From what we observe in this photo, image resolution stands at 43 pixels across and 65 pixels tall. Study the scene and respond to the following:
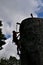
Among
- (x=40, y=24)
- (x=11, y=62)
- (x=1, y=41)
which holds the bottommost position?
(x=11, y=62)

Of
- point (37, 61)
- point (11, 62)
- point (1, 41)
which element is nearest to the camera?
point (37, 61)

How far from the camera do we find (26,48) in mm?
9883

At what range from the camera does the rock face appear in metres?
9.54

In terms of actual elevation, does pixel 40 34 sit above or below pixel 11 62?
above

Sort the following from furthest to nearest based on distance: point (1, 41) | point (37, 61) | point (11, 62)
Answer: point (11, 62) → point (1, 41) → point (37, 61)

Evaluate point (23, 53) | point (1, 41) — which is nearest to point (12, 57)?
point (1, 41)

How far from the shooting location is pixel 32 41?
9.76 meters

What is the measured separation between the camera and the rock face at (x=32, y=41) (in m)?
9.54

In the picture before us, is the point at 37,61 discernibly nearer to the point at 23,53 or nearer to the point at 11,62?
the point at 23,53

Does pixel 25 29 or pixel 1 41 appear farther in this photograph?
pixel 1 41

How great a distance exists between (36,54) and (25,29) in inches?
49.4

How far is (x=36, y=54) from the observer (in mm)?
9602

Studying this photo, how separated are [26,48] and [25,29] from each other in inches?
33.7

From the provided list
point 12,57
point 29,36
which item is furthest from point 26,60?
point 12,57
